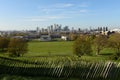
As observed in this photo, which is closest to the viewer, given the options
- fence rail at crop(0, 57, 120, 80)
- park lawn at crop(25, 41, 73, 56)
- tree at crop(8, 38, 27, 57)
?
fence rail at crop(0, 57, 120, 80)

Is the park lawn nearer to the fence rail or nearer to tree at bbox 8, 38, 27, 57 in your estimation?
tree at bbox 8, 38, 27, 57

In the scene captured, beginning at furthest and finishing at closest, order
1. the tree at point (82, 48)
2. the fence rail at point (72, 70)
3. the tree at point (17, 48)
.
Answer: the tree at point (82, 48) → the tree at point (17, 48) → the fence rail at point (72, 70)

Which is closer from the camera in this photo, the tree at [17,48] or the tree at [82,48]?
the tree at [17,48]

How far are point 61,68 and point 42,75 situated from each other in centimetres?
135

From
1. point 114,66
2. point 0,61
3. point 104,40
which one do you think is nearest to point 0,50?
point 104,40

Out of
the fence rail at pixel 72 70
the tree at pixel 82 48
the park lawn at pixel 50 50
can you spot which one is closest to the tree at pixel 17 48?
the park lawn at pixel 50 50

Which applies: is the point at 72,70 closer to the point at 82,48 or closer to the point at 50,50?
the point at 82,48

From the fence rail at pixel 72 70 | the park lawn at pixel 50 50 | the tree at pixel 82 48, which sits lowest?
the park lawn at pixel 50 50

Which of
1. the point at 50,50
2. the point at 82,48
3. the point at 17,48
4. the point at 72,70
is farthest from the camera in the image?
the point at 50,50

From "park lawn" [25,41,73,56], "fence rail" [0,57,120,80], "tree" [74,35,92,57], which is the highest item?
"fence rail" [0,57,120,80]

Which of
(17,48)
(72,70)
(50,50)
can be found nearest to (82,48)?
(17,48)

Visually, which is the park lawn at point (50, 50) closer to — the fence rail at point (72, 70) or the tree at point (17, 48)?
the tree at point (17, 48)

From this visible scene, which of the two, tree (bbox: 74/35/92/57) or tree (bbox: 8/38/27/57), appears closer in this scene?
tree (bbox: 8/38/27/57)

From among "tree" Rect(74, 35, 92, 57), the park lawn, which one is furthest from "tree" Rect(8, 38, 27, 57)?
"tree" Rect(74, 35, 92, 57)
